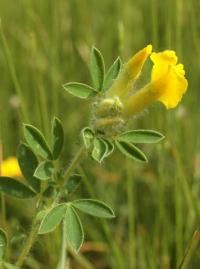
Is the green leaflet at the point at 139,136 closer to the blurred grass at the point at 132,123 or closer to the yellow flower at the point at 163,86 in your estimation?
the yellow flower at the point at 163,86

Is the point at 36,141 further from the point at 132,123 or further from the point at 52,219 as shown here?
the point at 132,123

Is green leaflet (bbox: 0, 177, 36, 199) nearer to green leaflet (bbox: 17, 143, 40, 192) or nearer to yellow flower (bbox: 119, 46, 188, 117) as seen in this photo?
green leaflet (bbox: 17, 143, 40, 192)

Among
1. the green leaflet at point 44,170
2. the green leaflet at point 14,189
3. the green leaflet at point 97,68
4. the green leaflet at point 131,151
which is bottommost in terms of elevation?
the green leaflet at point 14,189

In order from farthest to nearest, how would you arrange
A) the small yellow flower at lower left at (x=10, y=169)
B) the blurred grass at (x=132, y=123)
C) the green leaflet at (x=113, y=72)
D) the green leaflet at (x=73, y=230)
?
the small yellow flower at lower left at (x=10, y=169) → the blurred grass at (x=132, y=123) → the green leaflet at (x=113, y=72) → the green leaflet at (x=73, y=230)

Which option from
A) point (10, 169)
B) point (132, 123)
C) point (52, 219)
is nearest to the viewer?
point (52, 219)

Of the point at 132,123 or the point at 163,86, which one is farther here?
the point at 132,123

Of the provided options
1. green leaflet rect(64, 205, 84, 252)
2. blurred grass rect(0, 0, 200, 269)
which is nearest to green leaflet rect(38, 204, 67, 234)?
green leaflet rect(64, 205, 84, 252)

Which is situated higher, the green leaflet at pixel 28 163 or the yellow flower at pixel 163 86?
the yellow flower at pixel 163 86

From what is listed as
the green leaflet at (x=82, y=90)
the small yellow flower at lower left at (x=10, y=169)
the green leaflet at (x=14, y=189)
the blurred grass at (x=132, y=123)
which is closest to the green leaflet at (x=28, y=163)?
the green leaflet at (x=14, y=189)

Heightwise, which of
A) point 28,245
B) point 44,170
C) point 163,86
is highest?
point 163,86

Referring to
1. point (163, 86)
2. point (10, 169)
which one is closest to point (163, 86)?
point (163, 86)

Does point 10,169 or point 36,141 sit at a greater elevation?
point 10,169
